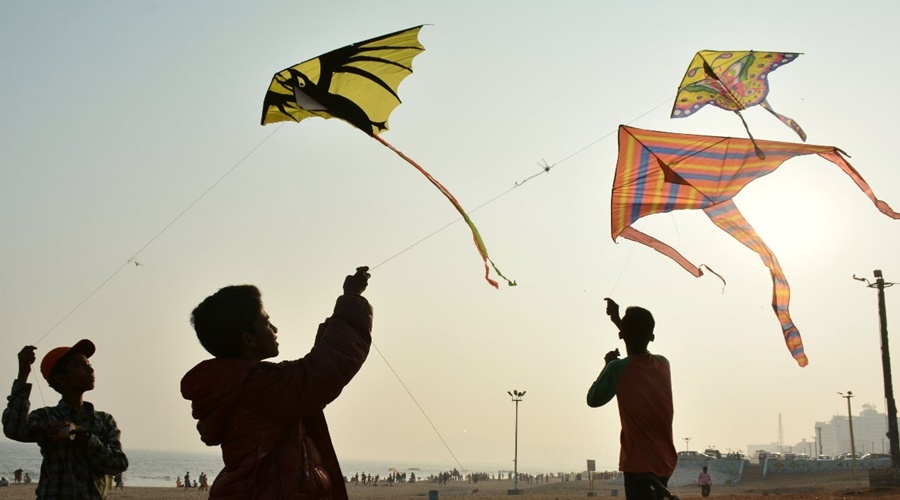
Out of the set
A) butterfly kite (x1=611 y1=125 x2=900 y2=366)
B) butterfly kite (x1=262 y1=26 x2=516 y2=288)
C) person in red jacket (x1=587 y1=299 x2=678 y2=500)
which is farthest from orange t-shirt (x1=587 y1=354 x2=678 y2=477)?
butterfly kite (x1=611 y1=125 x2=900 y2=366)

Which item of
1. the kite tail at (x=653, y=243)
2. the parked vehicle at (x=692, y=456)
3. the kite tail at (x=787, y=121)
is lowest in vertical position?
the parked vehicle at (x=692, y=456)

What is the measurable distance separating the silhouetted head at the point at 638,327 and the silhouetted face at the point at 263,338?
8.44ft

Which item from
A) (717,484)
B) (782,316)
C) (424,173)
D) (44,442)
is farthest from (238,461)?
(717,484)

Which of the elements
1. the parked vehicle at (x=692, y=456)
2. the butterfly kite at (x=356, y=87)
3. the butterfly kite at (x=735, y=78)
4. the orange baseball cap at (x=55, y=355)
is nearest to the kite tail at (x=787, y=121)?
the butterfly kite at (x=735, y=78)

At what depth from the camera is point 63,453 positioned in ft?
14.3

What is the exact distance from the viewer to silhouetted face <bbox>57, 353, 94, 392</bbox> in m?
4.55

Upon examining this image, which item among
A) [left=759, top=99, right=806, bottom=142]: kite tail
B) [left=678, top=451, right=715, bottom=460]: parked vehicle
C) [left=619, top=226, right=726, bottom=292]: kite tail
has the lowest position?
[left=678, top=451, right=715, bottom=460]: parked vehicle

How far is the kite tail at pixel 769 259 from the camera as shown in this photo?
280 inches

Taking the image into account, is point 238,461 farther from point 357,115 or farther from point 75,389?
point 357,115

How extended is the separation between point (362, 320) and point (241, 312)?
41 cm

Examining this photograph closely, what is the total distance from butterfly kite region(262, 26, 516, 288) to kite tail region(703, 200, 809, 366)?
2.62 metres

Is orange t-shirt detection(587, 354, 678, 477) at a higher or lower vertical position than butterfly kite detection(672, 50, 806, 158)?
lower

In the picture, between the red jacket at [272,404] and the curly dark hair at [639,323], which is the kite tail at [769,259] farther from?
the red jacket at [272,404]

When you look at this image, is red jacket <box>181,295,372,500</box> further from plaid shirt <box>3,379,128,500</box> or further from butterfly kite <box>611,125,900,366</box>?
butterfly kite <box>611,125,900,366</box>
